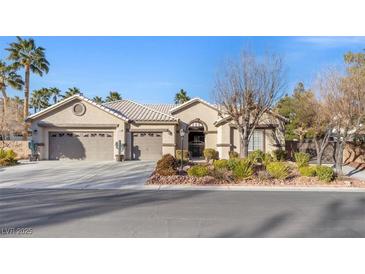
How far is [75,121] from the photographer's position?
2106 centimetres

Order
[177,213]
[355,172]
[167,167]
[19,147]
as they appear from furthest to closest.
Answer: [19,147] → [355,172] → [167,167] → [177,213]

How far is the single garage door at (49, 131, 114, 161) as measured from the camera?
2106cm

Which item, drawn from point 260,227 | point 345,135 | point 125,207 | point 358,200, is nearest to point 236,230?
point 260,227

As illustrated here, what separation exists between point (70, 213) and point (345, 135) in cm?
Result: 1326

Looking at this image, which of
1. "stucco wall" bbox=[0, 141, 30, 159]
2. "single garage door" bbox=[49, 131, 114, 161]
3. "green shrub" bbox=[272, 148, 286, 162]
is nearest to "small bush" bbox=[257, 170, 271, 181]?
"green shrub" bbox=[272, 148, 286, 162]

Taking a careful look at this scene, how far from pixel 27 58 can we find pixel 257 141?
83.6ft

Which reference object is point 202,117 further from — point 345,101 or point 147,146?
point 345,101

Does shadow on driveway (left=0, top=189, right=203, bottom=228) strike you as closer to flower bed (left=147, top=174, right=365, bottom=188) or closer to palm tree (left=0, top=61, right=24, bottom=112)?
flower bed (left=147, top=174, right=365, bottom=188)

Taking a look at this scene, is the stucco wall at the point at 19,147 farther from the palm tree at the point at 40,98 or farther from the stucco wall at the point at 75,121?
the palm tree at the point at 40,98

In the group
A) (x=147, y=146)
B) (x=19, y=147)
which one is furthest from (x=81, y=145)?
(x=19, y=147)

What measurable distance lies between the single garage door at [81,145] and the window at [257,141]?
1148cm

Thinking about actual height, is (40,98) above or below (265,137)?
above

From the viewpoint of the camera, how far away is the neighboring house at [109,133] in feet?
68.4

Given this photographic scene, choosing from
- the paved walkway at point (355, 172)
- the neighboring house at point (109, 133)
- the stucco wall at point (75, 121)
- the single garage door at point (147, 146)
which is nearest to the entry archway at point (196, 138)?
the neighboring house at point (109, 133)
